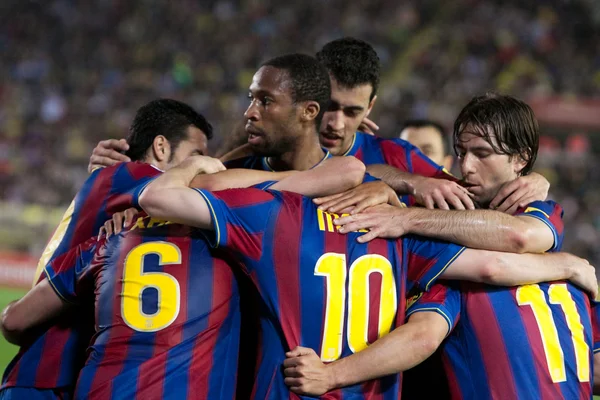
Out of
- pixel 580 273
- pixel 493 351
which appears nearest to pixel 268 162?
pixel 493 351

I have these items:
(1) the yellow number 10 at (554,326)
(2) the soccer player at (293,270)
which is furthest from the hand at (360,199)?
(1) the yellow number 10 at (554,326)

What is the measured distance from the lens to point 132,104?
18.1 metres

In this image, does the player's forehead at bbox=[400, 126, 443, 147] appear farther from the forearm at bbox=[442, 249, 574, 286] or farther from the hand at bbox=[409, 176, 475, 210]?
the forearm at bbox=[442, 249, 574, 286]

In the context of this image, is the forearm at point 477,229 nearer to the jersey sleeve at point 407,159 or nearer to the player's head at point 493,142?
the player's head at point 493,142

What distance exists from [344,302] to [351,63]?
211 cm

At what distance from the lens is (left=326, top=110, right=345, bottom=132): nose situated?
4.72 meters

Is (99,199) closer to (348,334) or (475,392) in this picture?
(348,334)

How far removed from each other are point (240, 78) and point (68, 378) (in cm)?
1502

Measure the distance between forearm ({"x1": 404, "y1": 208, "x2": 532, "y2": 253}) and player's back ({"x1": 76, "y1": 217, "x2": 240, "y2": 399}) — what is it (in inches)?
35.5

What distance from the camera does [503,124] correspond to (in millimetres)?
3682

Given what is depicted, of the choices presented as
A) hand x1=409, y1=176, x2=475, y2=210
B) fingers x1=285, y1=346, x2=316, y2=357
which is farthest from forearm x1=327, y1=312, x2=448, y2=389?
hand x1=409, y1=176, x2=475, y2=210

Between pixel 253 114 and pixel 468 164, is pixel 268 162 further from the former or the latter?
pixel 468 164

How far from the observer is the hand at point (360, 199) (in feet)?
11.2

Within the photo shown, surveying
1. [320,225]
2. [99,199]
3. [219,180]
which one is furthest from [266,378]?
[99,199]
